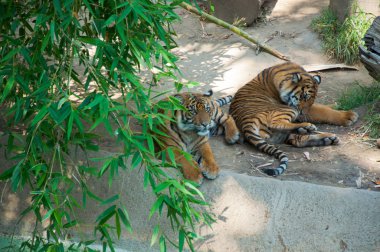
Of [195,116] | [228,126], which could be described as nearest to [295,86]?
[228,126]

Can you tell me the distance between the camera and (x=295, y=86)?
247 inches

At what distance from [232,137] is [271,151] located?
0.41 m

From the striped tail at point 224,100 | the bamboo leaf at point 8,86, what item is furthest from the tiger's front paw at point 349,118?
the bamboo leaf at point 8,86

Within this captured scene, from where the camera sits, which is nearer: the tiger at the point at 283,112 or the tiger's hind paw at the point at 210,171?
the tiger's hind paw at the point at 210,171

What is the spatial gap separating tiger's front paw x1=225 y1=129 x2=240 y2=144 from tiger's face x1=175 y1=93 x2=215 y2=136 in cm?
30

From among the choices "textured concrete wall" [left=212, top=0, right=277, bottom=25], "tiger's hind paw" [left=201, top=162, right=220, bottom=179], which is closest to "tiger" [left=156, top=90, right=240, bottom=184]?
"tiger's hind paw" [left=201, top=162, right=220, bottom=179]

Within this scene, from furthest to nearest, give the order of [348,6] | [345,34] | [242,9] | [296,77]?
[242,9] → [348,6] → [345,34] → [296,77]

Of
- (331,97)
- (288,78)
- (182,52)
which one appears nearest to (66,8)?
(288,78)

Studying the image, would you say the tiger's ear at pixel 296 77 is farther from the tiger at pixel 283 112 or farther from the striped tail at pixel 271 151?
the striped tail at pixel 271 151

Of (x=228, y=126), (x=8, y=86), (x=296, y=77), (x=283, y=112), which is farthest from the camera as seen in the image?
(x=296, y=77)

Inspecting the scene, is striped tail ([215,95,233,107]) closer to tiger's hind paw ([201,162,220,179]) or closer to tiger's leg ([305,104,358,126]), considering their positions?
tiger's leg ([305,104,358,126])

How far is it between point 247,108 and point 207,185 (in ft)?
4.71

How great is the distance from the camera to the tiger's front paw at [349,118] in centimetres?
596

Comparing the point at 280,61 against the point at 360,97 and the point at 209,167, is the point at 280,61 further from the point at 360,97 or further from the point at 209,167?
the point at 209,167
